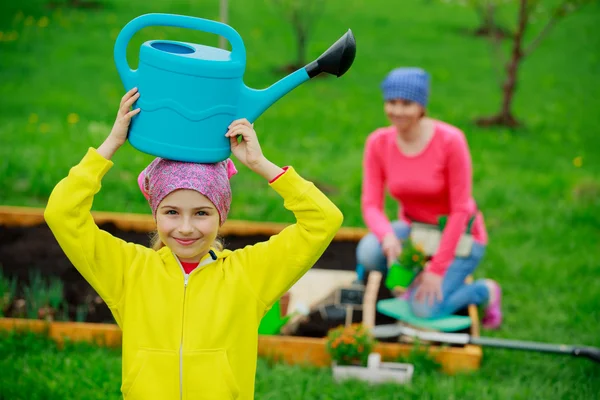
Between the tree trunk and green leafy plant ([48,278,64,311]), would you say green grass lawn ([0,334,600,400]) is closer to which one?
green leafy plant ([48,278,64,311])

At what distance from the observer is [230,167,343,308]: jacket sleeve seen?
82.1 inches

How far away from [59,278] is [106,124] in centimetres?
345

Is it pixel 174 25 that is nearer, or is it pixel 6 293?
pixel 174 25

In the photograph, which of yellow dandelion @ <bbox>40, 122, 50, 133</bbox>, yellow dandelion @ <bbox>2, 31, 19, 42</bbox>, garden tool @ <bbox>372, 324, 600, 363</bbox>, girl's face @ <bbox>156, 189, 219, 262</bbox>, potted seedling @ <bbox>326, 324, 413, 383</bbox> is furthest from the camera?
yellow dandelion @ <bbox>2, 31, 19, 42</bbox>

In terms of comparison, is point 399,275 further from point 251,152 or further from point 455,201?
point 251,152

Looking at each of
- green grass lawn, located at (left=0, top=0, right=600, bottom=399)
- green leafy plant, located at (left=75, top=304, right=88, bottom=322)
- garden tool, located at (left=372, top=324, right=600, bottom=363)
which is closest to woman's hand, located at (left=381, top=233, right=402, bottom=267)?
garden tool, located at (left=372, top=324, right=600, bottom=363)

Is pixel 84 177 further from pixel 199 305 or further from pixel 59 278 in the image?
pixel 59 278

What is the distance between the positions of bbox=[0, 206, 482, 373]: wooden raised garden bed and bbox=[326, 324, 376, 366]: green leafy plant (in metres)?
0.14

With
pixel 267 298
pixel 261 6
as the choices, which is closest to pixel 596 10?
pixel 261 6

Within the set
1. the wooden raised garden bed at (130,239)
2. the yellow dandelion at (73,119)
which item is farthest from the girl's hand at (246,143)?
the yellow dandelion at (73,119)

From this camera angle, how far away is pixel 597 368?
364 cm

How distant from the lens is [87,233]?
81.7 inches

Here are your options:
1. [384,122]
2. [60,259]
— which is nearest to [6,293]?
[60,259]

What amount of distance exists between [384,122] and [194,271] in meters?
6.29
